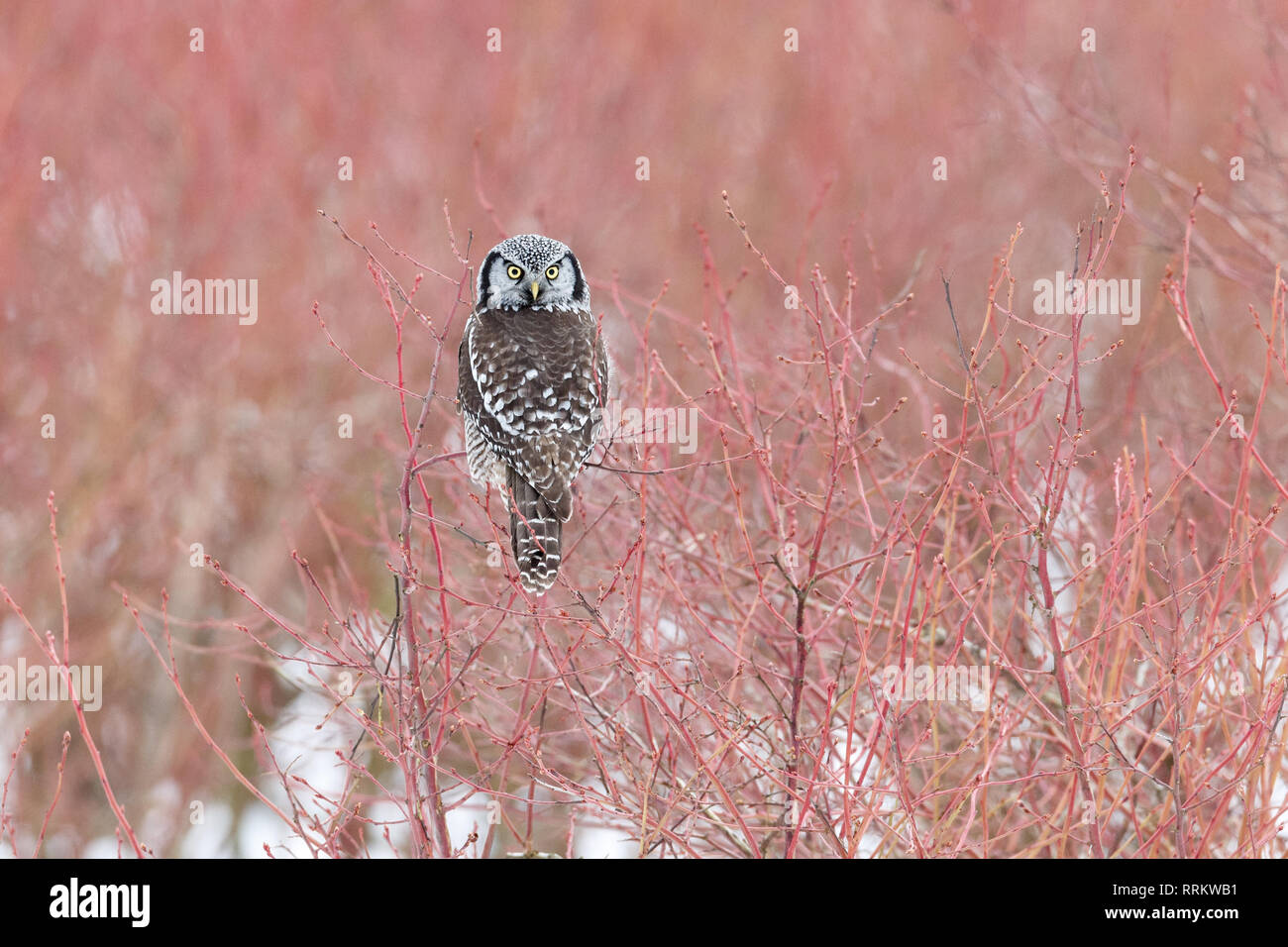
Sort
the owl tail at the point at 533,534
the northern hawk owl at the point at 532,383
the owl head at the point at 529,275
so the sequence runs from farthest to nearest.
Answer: the owl head at the point at 529,275 < the northern hawk owl at the point at 532,383 < the owl tail at the point at 533,534

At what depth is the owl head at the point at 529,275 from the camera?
527 centimetres

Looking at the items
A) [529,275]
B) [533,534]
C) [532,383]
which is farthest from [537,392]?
[533,534]

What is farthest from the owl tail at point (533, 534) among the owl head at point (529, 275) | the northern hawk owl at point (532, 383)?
the owl head at point (529, 275)

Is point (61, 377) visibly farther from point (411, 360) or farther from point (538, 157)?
point (538, 157)

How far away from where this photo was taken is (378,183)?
14.6 meters

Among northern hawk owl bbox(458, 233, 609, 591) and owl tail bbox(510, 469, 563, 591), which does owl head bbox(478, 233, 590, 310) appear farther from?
owl tail bbox(510, 469, 563, 591)

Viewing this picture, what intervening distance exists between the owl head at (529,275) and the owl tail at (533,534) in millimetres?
828

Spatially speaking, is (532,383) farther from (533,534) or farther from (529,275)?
(533,534)

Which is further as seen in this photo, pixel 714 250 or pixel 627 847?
pixel 714 250

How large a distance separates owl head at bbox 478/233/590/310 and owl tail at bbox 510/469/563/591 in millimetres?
828

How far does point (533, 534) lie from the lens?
422 centimetres

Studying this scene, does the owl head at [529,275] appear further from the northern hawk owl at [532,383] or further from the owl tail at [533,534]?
the owl tail at [533,534]
